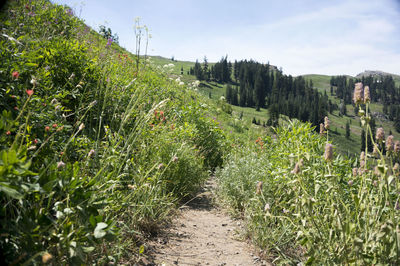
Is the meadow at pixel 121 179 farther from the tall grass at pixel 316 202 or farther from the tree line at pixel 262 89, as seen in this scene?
the tree line at pixel 262 89

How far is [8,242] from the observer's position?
4.05 feet

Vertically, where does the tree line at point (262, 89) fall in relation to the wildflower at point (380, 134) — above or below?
above

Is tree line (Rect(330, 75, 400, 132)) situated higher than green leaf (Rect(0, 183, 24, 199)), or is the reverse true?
tree line (Rect(330, 75, 400, 132))

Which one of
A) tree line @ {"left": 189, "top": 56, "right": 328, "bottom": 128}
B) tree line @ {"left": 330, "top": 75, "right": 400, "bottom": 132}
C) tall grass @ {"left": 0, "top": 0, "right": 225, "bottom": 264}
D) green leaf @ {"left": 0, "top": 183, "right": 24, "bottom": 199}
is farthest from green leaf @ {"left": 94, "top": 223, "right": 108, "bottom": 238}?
tree line @ {"left": 330, "top": 75, "right": 400, "bottom": 132}

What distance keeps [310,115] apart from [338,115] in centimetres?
6923

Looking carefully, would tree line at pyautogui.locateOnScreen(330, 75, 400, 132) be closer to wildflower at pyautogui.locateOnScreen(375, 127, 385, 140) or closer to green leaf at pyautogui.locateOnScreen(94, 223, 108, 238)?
wildflower at pyautogui.locateOnScreen(375, 127, 385, 140)

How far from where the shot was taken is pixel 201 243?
10.1 ft

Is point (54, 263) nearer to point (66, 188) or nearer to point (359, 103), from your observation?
point (66, 188)

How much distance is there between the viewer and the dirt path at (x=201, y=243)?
2.60 meters

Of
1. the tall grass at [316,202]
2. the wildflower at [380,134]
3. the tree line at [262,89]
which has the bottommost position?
the tall grass at [316,202]

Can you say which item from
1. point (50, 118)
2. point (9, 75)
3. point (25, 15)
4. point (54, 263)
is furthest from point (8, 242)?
point (25, 15)

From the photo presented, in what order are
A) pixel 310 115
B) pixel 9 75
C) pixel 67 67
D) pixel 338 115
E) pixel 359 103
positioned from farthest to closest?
pixel 338 115 < pixel 310 115 < pixel 67 67 < pixel 9 75 < pixel 359 103

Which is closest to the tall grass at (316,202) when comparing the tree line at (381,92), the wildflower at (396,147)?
the wildflower at (396,147)

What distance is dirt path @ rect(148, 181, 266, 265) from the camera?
2602mm
